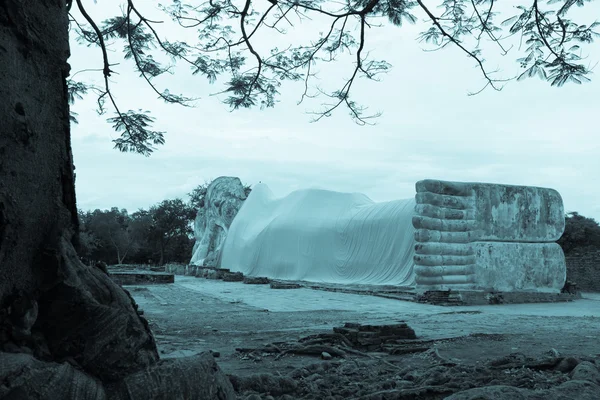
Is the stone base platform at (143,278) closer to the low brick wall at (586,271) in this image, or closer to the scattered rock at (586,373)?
the low brick wall at (586,271)

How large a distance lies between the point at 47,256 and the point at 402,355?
3.30m

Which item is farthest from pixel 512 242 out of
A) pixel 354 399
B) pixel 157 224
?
pixel 157 224

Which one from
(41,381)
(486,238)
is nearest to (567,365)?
(41,381)

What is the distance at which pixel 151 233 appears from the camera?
138ft

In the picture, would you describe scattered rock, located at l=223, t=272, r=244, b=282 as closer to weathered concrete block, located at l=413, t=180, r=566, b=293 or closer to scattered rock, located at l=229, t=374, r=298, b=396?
weathered concrete block, located at l=413, t=180, r=566, b=293

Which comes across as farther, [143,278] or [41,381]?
[143,278]

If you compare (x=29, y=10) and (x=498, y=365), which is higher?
(x=29, y=10)

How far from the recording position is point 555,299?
11.1 meters

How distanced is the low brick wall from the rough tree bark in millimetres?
15840

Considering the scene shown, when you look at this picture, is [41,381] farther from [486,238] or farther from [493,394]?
[486,238]

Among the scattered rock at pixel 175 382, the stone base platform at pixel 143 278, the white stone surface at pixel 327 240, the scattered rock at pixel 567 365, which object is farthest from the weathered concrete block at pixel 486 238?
the stone base platform at pixel 143 278

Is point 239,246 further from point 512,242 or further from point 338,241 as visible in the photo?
point 512,242

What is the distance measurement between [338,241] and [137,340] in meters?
16.4

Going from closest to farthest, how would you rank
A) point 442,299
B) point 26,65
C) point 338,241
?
1. point 26,65
2. point 442,299
3. point 338,241
